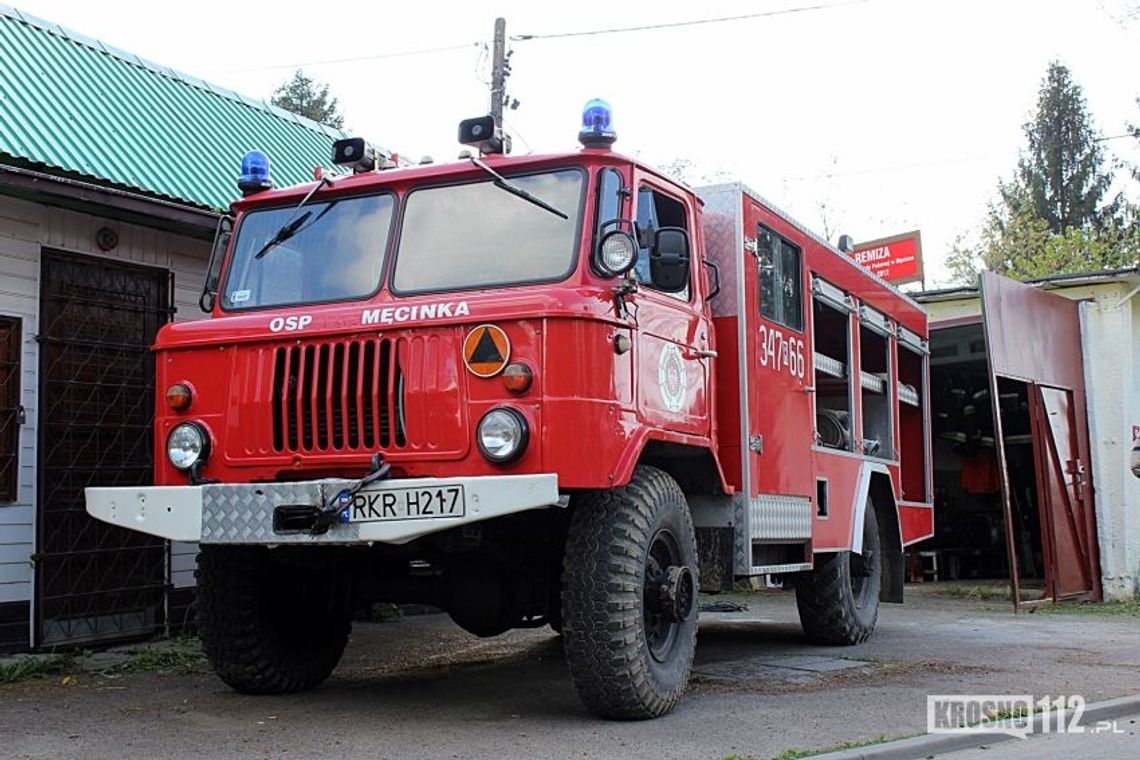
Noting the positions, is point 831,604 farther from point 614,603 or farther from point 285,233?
point 285,233

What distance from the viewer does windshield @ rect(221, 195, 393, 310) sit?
6.72 metres

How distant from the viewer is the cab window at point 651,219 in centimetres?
635

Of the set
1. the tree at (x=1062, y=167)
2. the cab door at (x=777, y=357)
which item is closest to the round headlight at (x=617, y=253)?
the cab door at (x=777, y=357)

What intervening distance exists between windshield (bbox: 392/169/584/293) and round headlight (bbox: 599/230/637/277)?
0.57ft

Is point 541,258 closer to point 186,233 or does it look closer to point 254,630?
point 254,630

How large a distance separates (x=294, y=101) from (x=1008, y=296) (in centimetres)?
3977

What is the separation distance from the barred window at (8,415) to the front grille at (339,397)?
3.14m

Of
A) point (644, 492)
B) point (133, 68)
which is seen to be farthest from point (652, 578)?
point (133, 68)

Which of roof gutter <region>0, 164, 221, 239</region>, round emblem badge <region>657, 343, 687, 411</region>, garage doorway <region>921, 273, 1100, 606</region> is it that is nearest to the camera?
round emblem badge <region>657, 343, 687, 411</region>

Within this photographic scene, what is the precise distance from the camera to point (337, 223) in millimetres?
6953

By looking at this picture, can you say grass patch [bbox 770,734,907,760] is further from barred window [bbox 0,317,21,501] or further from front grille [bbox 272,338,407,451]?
barred window [bbox 0,317,21,501]

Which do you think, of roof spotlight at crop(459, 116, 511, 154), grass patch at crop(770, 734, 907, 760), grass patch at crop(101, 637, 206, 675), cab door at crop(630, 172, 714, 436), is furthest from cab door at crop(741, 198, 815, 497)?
grass patch at crop(101, 637, 206, 675)

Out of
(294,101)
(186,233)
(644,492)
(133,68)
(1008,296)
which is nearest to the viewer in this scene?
(644,492)

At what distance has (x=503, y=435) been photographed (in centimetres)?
582
